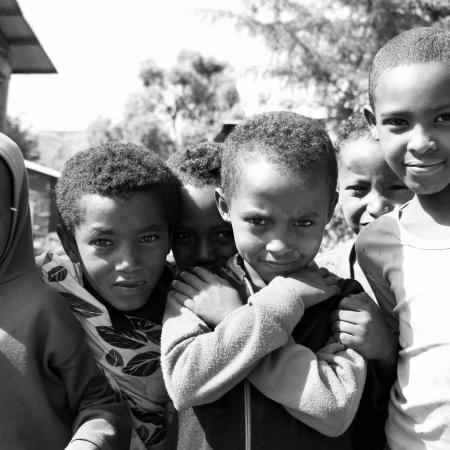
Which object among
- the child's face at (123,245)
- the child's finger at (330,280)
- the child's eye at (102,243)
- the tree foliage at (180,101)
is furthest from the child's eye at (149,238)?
the tree foliage at (180,101)

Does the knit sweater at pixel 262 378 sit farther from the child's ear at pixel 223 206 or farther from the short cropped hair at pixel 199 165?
the short cropped hair at pixel 199 165

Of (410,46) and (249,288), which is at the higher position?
(410,46)

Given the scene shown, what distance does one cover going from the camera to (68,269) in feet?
6.82

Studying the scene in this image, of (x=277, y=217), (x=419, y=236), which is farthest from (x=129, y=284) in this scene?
(x=419, y=236)

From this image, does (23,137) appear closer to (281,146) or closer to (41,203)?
(41,203)

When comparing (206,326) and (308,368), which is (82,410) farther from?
(308,368)

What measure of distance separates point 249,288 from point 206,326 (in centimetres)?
18

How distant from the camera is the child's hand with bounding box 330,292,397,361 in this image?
1655mm

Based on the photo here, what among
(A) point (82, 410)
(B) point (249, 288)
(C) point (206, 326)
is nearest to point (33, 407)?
(A) point (82, 410)

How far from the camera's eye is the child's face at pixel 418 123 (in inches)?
65.4

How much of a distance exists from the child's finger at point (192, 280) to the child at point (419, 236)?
549mm

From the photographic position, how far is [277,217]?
1701mm

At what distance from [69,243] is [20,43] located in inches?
434

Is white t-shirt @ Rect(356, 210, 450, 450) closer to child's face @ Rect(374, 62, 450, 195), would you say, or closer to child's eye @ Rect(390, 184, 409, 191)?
child's face @ Rect(374, 62, 450, 195)
